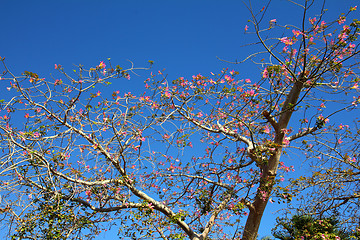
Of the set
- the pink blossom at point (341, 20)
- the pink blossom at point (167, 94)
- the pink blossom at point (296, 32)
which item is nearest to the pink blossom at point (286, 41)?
the pink blossom at point (296, 32)

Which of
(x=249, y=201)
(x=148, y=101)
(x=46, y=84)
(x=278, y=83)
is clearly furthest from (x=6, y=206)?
(x=278, y=83)

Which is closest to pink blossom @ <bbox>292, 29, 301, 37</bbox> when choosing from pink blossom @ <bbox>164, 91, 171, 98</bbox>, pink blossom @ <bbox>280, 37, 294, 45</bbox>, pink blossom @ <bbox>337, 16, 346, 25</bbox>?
pink blossom @ <bbox>280, 37, 294, 45</bbox>

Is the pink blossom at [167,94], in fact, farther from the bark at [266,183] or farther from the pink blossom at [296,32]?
the pink blossom at [296,32]

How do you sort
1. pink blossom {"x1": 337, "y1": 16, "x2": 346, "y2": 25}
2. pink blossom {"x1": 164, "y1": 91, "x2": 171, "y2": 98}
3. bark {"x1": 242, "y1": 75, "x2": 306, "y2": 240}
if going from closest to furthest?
pink blossom {"x1": 337, "y1": 16, "x2": 346, "y2": 25} → bark {"x1": 242, "y1": 75, "x2": 306, "y2": 240} → pink blossom {"x1": 164, "y1": 91, "x2": 171, "y2": 98}

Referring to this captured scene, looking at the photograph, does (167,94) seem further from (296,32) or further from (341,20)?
(341,20)

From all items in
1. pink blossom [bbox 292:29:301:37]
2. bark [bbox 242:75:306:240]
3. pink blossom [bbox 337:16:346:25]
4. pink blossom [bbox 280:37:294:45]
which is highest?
pink blossom [bbox 337:16:346:25]

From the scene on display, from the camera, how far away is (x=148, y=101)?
221 inches

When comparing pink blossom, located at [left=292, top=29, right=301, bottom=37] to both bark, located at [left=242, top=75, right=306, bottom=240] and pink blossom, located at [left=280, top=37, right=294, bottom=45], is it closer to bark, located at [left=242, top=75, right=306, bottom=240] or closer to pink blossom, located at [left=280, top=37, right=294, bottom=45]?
pink blossom, located at [left=280, top=37, right=294, bottom=45]

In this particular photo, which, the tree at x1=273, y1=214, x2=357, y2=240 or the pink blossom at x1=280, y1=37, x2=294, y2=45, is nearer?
the pink blossom at x1=280, y1=37, x2=294, y2=45

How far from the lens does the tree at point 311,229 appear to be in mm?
6246

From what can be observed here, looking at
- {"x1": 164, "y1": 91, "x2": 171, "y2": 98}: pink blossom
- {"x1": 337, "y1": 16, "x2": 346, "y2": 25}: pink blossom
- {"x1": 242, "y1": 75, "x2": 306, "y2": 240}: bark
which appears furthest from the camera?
{"x1": 164, "y1": 91, "x2": 171, "y2": 98}: pink blossom

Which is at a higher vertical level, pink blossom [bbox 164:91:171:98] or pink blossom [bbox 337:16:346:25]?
pink blossom [bbox 337:16:346:25]

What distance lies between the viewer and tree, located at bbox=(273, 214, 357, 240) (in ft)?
20.5

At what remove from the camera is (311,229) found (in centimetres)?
657
